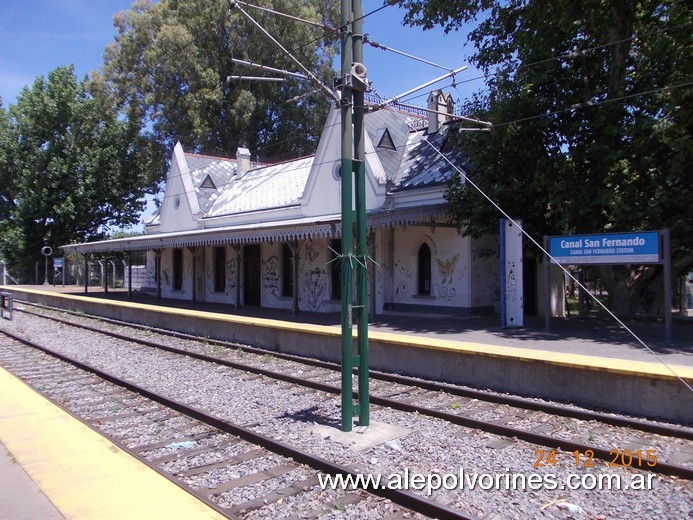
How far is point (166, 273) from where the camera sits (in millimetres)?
32781

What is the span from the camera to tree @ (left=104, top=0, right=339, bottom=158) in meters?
36.0

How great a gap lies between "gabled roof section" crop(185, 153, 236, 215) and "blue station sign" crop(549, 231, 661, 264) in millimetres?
21342

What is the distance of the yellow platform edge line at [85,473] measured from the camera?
4.68 meters

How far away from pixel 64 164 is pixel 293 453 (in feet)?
136

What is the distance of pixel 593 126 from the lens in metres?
14.2

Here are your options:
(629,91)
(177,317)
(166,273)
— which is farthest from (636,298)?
(166,273)

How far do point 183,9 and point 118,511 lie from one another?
39533mm

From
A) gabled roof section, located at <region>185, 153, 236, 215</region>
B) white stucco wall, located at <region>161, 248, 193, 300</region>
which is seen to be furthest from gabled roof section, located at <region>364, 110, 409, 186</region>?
white stucco wall, located at <region>161, 248, 193, 300</region>

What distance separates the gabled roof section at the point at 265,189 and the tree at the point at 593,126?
1060 centimetres

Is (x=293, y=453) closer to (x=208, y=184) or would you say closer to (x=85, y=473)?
(x=85, y=473)

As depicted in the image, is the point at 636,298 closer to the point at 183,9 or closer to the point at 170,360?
the point at 170,360

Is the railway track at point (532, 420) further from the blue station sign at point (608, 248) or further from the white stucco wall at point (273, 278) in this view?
the white stucco wall at point (273, 278)

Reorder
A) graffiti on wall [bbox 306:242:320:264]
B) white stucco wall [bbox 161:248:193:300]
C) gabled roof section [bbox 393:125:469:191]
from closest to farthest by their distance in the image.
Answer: gabled roof section [bbox 393:125:469:191] < graffiti on wall [bbox 306:242:320:264] < white stucco wall [bbox 161:248:193:300]
